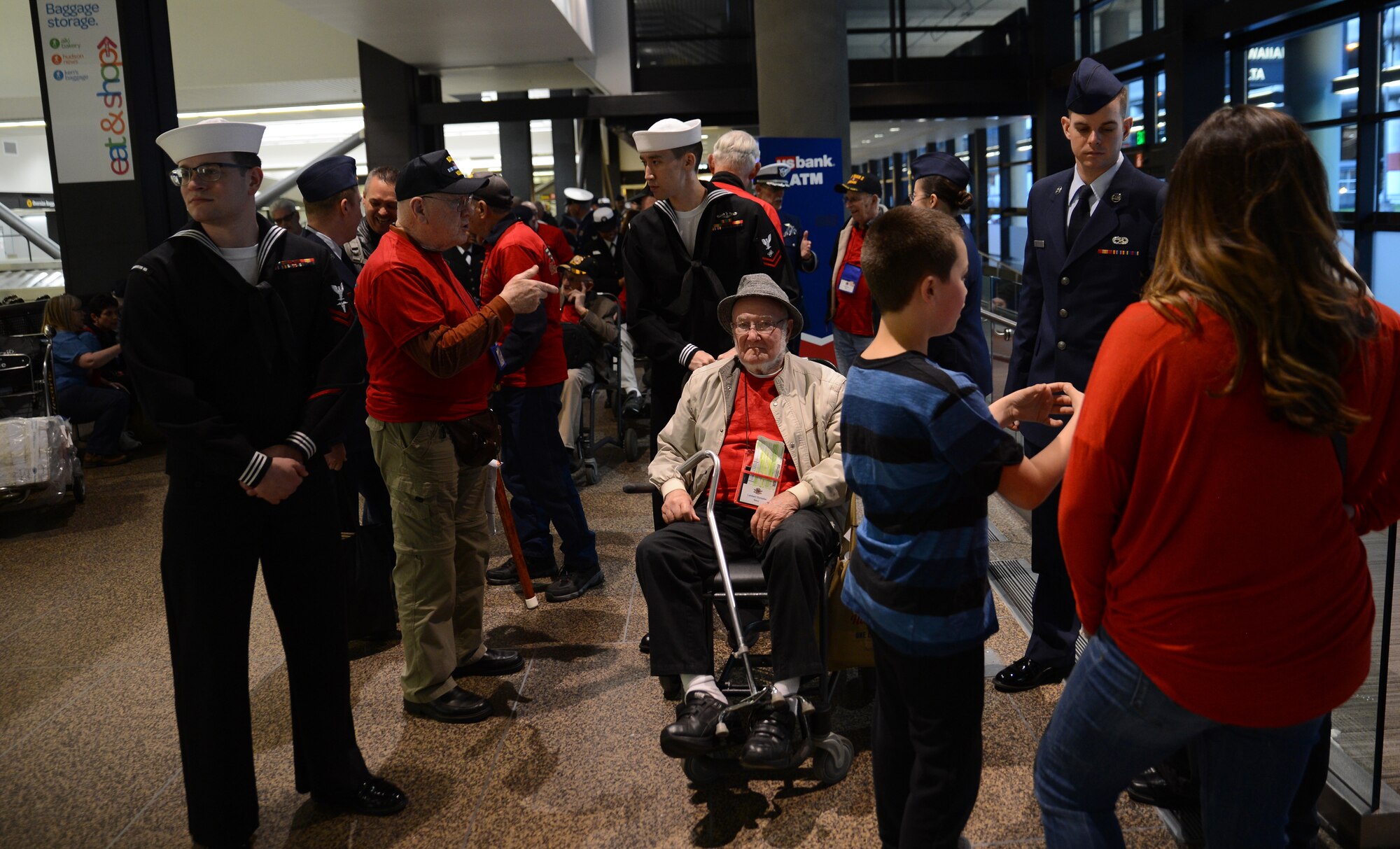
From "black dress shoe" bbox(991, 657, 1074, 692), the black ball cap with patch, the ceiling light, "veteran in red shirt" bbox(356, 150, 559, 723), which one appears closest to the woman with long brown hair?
"black dress shoe" bbox(991, 657, 1074, 692)

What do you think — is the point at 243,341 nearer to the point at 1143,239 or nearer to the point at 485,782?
the point at 485,782

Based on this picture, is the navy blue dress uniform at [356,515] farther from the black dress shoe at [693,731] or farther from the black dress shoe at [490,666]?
the black dress shoe at [693,731]

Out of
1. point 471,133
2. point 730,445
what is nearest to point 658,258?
point 730,445

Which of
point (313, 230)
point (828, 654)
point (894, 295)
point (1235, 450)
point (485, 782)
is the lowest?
point (485, 782)

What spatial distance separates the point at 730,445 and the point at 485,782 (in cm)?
126

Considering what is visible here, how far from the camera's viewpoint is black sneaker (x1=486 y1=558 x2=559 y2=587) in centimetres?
486

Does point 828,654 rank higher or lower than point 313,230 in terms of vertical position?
lower

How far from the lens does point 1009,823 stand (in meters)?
2.69

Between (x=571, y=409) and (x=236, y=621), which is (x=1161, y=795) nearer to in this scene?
(x=236, y=621)

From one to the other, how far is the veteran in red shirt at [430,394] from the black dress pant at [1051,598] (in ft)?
5.72

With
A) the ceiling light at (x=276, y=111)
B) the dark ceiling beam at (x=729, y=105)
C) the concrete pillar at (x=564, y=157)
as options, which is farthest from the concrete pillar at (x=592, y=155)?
the ceiling light at (x=276, y=111)

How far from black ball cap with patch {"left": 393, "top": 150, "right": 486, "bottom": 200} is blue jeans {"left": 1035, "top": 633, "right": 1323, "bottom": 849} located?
239cm

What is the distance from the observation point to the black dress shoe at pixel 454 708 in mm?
3432

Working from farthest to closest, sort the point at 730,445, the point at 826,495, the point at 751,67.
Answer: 1. the point at 751,67
2. the point at 730,445
3. the point at 826,495
